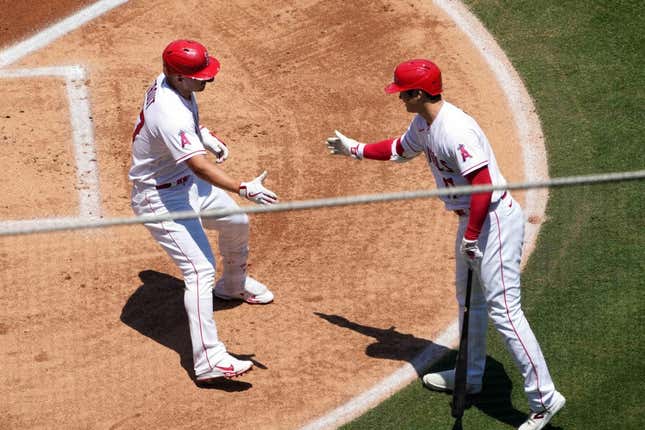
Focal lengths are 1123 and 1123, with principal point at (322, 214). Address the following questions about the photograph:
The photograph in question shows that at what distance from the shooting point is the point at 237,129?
992cm

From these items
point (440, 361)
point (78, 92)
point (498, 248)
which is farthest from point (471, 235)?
point (78, 92)

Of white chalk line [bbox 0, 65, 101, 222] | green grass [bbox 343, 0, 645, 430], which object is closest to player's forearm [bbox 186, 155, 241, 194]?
green grass [bbox 343, 0, 645, 430]

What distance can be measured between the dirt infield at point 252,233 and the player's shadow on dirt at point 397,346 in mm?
14

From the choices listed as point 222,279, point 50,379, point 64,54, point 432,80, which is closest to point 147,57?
point 64,54

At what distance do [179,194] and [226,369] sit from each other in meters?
1.22

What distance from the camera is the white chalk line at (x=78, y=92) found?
922 centimetres

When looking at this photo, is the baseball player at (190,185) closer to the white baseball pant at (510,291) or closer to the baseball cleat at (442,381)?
the baseball cleat at (442,381)

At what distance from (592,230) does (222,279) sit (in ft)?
9.40

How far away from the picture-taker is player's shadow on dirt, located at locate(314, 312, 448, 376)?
7.77 metres

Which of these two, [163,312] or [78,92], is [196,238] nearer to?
[163,312]

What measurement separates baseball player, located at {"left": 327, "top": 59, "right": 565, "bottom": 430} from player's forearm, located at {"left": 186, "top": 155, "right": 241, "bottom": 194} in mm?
1145

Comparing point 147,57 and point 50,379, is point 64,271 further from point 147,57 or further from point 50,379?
point 147,57

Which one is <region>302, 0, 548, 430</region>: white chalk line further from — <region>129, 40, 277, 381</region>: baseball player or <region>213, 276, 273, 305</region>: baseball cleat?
<region>213, 276, 273, 305</region>: baseball cleat

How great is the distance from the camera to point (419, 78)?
666 centimetres
